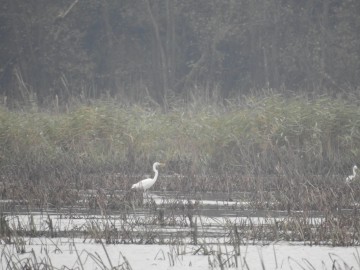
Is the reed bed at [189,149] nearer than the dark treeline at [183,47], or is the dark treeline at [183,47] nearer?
the reed bed at [189,149]

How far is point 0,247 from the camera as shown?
7961 millimetres

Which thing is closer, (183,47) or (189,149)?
(189,149)

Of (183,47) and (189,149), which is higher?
(189,149)

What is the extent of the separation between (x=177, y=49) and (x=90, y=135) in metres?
18.0

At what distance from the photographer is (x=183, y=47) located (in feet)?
112

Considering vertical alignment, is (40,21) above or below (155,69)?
above

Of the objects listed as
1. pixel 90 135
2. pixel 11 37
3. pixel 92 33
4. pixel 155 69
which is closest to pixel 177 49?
pixel 155 69

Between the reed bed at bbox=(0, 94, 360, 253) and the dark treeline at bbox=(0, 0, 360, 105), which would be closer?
the reed bed at bbox=(0, 94, 360, 253)

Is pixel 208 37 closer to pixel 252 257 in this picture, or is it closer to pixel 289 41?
pixel 289 41

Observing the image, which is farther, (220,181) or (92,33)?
(92,33)

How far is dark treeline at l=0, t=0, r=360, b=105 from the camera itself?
103 ft

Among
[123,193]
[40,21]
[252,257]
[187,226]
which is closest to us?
[252,257]

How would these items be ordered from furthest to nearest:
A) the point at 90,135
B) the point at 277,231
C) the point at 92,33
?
the point at 92,33, the point at 90,135, the point at 277,231

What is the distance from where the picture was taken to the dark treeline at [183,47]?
103 ft
